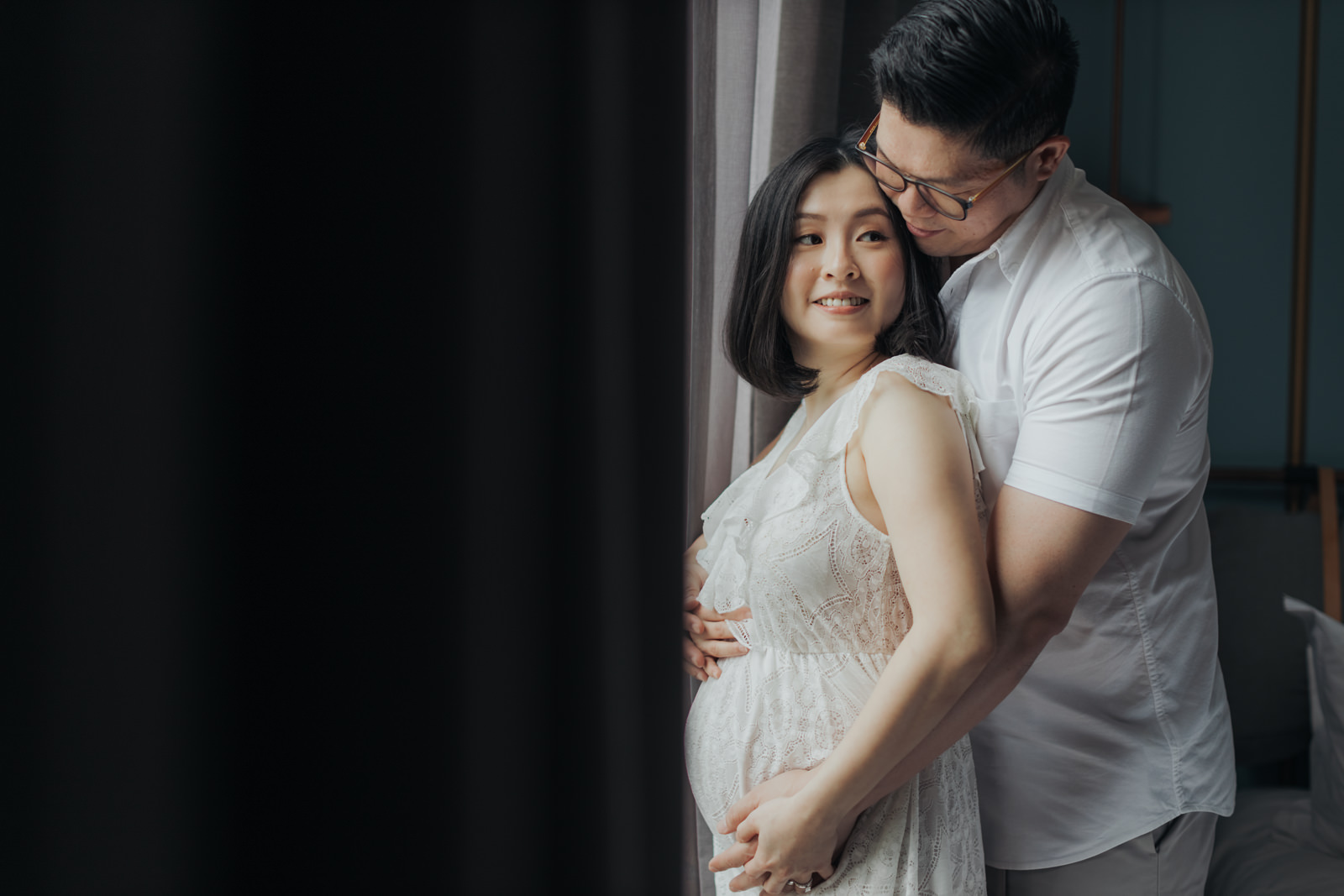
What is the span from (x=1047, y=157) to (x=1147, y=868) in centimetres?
79

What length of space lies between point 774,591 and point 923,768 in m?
0.23

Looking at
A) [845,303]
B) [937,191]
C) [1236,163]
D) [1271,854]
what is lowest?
[1271,854]

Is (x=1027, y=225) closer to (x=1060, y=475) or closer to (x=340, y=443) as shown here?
(x=1060, y=475)

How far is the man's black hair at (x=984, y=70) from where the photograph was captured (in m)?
0.74

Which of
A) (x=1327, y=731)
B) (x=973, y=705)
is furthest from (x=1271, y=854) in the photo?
(x=973, y=705)

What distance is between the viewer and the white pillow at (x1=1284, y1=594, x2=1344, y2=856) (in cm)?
141

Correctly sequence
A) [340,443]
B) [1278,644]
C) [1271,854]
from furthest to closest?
[1278,644] → [1271,854] → [340,443]

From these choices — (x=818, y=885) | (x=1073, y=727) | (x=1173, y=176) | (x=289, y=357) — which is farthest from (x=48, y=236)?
(x=1173, y=176)

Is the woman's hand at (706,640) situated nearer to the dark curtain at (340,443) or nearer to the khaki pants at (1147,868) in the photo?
the khaki pants at (1147,868)

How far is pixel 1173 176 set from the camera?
1843 millimetres

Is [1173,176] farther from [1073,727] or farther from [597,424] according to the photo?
[597,424]

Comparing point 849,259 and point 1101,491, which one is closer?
point 1101,491

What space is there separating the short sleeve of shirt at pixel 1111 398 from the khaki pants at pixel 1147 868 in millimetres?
426

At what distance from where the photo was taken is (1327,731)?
147cm
